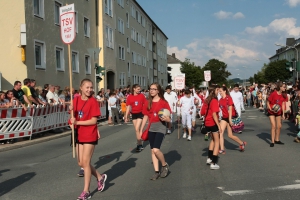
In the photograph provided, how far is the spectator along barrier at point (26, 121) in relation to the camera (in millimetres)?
11938

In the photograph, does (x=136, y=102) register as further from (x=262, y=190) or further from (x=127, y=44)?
(x=127, y=44)

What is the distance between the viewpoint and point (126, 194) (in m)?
5.67

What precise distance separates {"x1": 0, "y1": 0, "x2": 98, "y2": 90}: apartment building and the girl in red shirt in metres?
14.6

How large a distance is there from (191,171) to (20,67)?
15092 millimetres

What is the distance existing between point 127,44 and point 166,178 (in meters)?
40.4

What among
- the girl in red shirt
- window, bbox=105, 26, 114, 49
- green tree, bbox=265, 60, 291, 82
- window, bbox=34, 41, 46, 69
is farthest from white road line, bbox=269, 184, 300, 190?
green tree, bbox=265, 60, 291, 82

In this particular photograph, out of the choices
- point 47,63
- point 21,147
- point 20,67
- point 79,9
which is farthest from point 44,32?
point 21,147

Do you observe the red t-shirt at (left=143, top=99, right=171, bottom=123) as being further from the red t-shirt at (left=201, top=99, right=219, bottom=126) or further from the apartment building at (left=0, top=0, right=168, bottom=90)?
the apartment building at (left=0, top=0, right=168, bottom=90)

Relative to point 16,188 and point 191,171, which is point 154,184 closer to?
point 191,171

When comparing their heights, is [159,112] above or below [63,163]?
above

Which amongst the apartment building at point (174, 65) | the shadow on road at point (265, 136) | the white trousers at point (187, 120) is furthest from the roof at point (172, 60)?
the white trousers at point (187, 120)

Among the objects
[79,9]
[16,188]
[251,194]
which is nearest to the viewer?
[251,194]

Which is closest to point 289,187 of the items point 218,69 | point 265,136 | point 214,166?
point 214,166

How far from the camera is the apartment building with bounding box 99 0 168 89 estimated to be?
118ft
